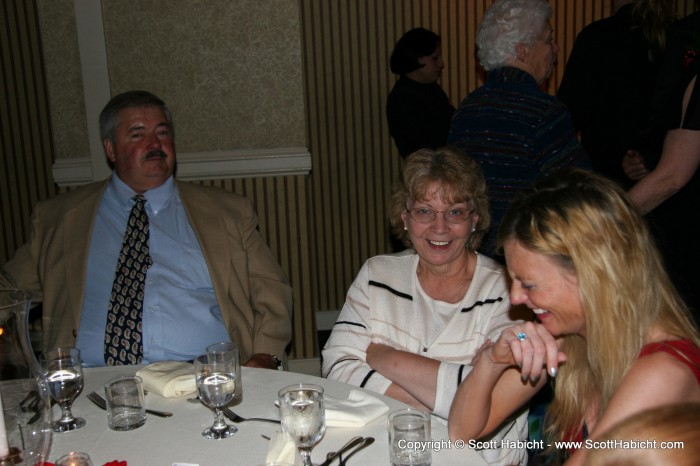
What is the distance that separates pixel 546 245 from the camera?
152 cm

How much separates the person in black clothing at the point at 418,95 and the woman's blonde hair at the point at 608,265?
10.8ft

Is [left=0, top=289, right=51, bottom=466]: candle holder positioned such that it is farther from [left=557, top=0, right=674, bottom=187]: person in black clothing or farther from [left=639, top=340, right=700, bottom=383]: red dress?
[left=557, top=0, right=674, bottom=187]: person in black clothing

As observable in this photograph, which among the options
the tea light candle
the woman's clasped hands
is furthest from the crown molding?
the tea light candle

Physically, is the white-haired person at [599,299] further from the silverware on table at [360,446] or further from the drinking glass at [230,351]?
the drinking glass at [230,351]

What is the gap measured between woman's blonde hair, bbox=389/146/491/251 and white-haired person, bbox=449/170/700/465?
0.64 m

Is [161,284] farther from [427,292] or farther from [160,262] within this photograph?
[427,292]

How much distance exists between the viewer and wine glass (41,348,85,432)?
1.71 meters

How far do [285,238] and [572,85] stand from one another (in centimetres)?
172

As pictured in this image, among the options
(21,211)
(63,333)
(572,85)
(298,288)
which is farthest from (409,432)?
(21,211)

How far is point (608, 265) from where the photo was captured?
145cm

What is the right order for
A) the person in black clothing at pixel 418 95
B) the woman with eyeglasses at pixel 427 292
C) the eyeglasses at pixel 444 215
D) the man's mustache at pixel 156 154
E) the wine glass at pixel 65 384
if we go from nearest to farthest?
the wine glass at pixel 65 384, the woman with eyeglasses at pixel 427 292, the eyeglasses at pixel 444 215, the man's mustache at pixel 156 154, the person in black clothing at pixel 418 95

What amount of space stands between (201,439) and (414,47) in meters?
3.68

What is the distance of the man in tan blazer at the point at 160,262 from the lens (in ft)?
8.98

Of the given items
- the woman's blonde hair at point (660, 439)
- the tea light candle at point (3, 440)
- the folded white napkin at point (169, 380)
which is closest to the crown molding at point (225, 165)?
the folded white napkin at point (169, 380)
